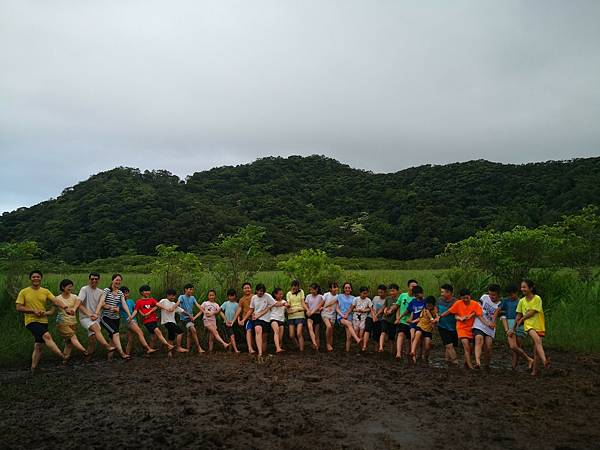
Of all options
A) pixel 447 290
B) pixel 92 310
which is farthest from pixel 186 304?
pixel 447 290

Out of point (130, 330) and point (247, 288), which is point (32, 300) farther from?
point (247, 288)

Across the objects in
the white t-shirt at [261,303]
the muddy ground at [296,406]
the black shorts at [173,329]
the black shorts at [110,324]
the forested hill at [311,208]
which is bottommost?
the muddy ground at [296,406]

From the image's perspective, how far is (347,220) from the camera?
41938 mm

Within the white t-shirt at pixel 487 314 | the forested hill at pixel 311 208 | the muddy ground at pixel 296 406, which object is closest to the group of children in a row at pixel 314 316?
the white t-shirt at pixel 487 314

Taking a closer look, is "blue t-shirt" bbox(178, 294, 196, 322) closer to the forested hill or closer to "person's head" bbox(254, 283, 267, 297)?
"person's head" bbox(254, 283, 267, 297)

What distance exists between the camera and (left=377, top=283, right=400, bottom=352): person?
1009cm

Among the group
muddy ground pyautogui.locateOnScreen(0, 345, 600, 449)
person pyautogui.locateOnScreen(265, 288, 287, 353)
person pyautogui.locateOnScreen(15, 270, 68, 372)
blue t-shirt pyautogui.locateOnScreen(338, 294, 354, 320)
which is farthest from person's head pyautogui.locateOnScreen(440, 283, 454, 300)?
person pyautogui.locateOnScreen(15, 270, 68, 372)

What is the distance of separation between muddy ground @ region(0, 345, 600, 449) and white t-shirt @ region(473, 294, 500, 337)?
72cm

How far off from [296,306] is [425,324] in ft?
9.40

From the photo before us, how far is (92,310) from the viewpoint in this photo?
9.36m

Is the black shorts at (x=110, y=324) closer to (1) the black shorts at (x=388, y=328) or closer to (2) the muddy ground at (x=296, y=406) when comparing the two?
(2) the muddy ground at (x=296, y=406)

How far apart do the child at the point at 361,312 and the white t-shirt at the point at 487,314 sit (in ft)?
7.79

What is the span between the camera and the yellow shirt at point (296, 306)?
10680mm

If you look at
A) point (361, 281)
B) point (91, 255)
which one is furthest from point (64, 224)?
point (361, 281)
